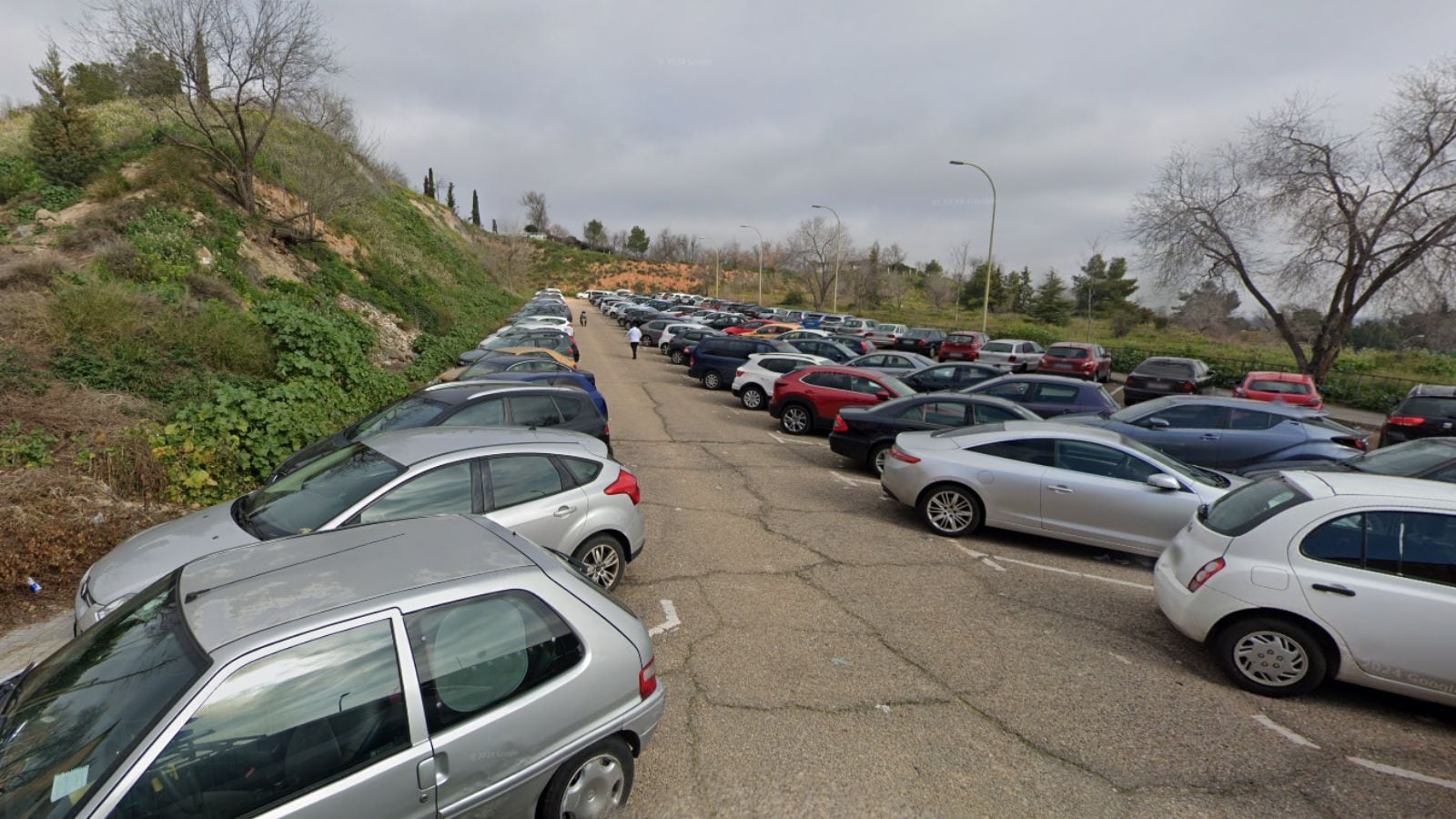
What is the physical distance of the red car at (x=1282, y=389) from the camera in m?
15.4

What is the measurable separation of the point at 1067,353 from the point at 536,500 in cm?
2137

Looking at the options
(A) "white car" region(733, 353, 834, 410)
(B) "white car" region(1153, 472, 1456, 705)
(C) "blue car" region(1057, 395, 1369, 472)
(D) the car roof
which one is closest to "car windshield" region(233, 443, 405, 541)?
(D) the car roof

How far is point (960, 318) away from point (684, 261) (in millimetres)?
59817

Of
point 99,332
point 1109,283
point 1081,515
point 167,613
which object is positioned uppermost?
point 1109,283

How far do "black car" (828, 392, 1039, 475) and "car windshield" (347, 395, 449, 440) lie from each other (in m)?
5.89

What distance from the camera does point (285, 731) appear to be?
230 cm

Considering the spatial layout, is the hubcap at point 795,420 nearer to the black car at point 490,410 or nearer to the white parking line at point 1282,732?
the black car at point 490,410

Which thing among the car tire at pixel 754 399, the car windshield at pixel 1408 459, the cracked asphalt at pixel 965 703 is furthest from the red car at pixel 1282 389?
the cracked asphalt at pixel 965 703

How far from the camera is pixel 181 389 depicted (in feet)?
28.9

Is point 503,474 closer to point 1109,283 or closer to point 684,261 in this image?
point 1109,283

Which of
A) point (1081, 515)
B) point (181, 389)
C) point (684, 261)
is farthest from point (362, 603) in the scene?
point (684, 261)

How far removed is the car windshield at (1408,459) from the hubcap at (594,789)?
8482 mm

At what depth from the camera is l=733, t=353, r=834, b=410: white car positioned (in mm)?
16000

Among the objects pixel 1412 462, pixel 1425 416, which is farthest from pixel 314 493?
pixel 1425 416
